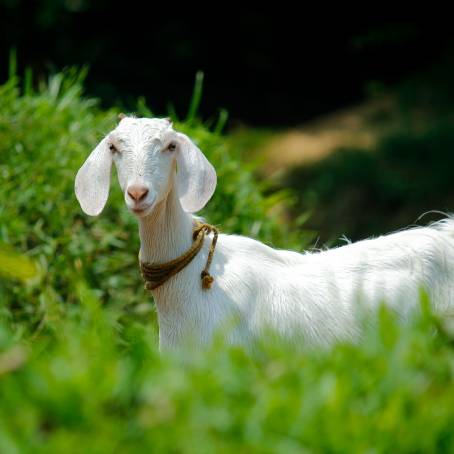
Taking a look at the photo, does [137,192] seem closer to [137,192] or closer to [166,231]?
[137,192]

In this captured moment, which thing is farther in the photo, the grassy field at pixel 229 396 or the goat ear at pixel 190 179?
the goat ear at pixel 190 179

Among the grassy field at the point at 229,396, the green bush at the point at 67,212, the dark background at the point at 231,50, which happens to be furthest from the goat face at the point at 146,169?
the dark background at the point at 231,50

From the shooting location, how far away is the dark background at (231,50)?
12.2 meters

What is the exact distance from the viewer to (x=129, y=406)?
6.18 feet

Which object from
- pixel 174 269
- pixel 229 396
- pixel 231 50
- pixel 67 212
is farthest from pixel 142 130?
pixel 231 50

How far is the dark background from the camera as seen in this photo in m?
12.2

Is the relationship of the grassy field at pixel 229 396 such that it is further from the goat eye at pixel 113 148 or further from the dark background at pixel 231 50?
the dark background at pixel 231 50

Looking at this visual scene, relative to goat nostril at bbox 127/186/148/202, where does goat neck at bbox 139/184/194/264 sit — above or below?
below

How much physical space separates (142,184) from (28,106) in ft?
9.35

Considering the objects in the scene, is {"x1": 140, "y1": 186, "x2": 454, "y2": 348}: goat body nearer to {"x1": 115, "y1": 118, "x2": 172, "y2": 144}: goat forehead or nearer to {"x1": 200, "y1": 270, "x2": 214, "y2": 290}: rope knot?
{"x1": 200, "y1": 270, "x2": 214, "y2": 290}: rope knot

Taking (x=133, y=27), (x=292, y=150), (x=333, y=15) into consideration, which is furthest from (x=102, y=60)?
(x=333, y=15)

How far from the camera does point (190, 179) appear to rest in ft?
11.5

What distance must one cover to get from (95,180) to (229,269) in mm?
624

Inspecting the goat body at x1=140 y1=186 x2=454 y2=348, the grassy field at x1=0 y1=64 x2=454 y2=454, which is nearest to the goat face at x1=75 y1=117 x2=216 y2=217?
the goat body at x1=140 y1=186 x2=454 y2=348
